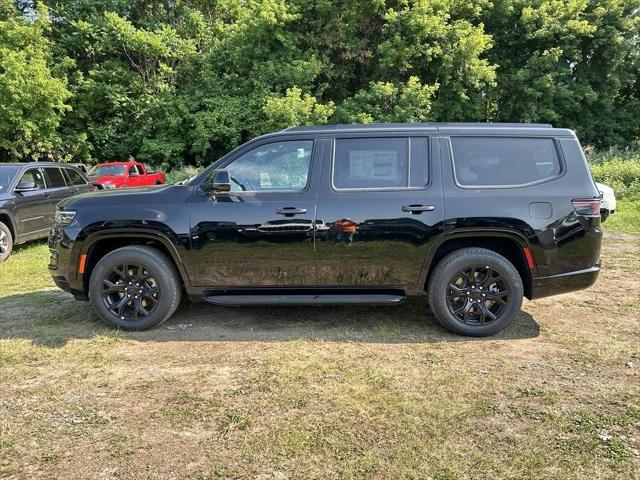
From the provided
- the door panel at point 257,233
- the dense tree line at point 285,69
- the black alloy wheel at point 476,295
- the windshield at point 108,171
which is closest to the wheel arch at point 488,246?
the black alloy wheel at point 476,295

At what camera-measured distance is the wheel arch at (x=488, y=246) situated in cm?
431

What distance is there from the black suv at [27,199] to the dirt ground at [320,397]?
3.83 meters

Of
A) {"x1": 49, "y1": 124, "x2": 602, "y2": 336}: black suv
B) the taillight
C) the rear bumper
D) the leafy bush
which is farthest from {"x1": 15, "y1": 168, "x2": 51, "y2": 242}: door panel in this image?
the leafy bush

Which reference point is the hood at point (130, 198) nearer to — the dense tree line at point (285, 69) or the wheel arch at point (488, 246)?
the wheel arch at point (488, 246)

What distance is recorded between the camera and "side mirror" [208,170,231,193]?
4305 millimetres

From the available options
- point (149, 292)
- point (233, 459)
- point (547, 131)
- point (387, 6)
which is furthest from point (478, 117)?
point (233, 459)

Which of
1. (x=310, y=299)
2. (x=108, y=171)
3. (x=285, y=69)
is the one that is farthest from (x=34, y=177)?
(x=285, y=69)

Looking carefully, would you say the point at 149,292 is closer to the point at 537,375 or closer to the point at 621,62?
the point at 537,375

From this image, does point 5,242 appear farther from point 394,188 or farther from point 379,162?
point 394,188

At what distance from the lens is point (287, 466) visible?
8.52 feet

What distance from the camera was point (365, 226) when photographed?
4.32 metres

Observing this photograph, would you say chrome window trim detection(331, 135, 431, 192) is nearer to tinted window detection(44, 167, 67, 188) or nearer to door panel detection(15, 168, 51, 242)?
door panel detection(15, 168, 51, 242)

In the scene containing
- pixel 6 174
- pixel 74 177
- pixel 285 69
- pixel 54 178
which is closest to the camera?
pixel 6 174

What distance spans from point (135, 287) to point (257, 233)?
1.30 m
